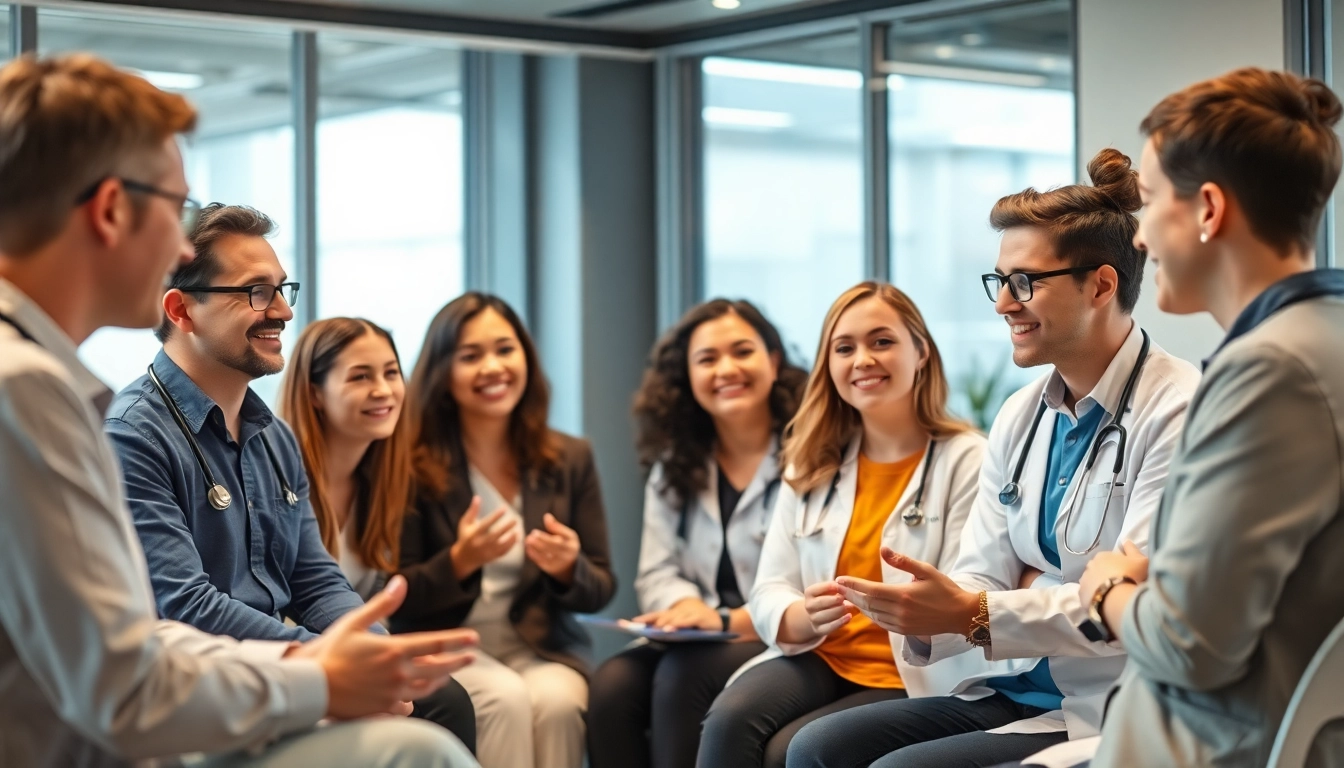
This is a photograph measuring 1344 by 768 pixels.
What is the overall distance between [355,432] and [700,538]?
3.59 ft

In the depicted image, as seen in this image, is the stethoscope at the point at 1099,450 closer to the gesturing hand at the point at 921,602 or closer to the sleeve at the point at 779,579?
the gesturing hand at the point at 921,602

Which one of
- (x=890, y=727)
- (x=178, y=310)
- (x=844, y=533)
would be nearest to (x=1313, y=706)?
A: (x=890, y=727)

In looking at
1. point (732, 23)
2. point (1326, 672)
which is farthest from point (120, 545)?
point (732, 23)

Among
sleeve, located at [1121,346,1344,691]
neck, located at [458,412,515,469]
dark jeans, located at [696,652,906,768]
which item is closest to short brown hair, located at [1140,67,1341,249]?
sleeve, located at [1121,346,1344,691]

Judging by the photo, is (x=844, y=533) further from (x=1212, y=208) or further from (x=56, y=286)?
(x=56, y=286)

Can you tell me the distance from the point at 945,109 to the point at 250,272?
2.72 meters

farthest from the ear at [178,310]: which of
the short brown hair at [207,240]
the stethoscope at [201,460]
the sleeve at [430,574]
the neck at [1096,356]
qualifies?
the neck at [1096,356]

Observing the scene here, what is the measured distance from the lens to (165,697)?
66.3 inches

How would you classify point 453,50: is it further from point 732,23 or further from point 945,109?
point 945,109

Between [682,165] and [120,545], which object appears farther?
[682,165]

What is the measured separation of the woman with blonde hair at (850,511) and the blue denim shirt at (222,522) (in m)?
1.05

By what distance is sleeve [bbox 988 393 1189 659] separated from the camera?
8.55 ft

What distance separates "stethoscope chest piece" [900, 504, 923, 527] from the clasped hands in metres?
1.00

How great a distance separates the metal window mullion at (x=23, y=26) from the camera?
4.40m
